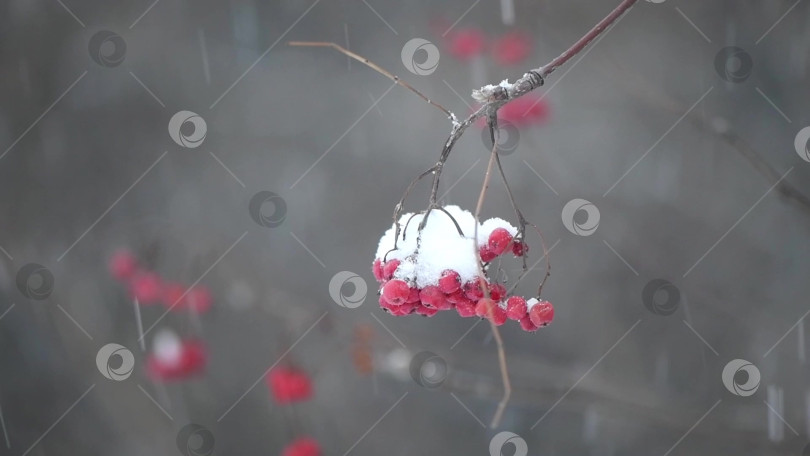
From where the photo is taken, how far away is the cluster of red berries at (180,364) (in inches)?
128

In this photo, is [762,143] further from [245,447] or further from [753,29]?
[245,447]

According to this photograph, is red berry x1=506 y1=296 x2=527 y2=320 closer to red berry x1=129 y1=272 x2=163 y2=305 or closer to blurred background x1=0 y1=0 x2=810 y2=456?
blurred background x1=0 y1=0 x2=810 y2=456

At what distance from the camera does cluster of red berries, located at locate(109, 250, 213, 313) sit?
3.38m

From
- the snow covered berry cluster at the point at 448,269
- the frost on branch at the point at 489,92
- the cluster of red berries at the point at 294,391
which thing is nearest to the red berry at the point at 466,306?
the snow covered berry cluster at the point at 448,269

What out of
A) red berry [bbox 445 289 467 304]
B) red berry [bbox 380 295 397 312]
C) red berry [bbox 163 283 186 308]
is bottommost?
red berry [bbox 163 283 186 308]

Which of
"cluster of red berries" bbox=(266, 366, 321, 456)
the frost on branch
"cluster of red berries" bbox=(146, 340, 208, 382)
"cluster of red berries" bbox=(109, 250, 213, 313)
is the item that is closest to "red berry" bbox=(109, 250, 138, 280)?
"cluster of red berries" bbox=(109, 250, 213, 313)

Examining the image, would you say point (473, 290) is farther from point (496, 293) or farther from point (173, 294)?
point (173, 294)

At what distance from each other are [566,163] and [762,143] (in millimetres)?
923

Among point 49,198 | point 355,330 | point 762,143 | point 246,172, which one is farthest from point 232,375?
point 762,143

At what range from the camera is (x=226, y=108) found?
3637 millimetres

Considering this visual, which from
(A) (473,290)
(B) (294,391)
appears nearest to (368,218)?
(B) (294,391)

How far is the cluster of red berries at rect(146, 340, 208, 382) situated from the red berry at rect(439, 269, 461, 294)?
8.04 feet

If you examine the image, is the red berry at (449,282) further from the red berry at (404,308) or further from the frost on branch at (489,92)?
the frost on branch at (489,92)

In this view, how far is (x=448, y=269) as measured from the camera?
45.2 inches
